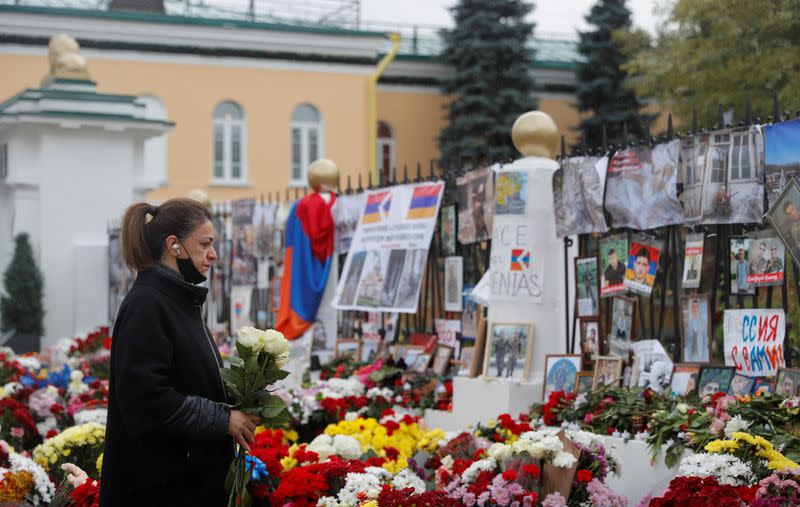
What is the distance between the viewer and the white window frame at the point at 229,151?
3080 cm

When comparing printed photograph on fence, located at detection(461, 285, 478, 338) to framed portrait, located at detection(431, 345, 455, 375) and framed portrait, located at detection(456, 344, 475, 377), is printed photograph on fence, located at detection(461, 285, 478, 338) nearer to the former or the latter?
framed portrait, located at detection(456, 344, 475, 377)

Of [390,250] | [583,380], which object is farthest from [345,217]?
[583,380]

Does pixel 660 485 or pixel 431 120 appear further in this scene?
pixel 431 120

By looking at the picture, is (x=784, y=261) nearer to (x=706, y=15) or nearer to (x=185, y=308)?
(x=185, y=308)

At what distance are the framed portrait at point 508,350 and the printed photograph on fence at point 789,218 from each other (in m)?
2.14

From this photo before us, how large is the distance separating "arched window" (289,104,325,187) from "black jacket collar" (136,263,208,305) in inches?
1058

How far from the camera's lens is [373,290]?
10.3 meters

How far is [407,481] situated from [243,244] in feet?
26.5

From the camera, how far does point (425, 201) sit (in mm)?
9875

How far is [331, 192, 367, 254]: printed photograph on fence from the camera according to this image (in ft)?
36.2

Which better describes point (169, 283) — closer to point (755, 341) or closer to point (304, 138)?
point (755, 341)

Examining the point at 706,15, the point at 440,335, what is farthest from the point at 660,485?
the point at 706,15

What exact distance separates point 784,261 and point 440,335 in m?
3.66

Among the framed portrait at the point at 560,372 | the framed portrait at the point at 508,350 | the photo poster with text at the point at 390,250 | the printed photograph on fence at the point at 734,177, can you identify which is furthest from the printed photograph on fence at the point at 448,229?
the printed photograph on fence at the point at 734,177
